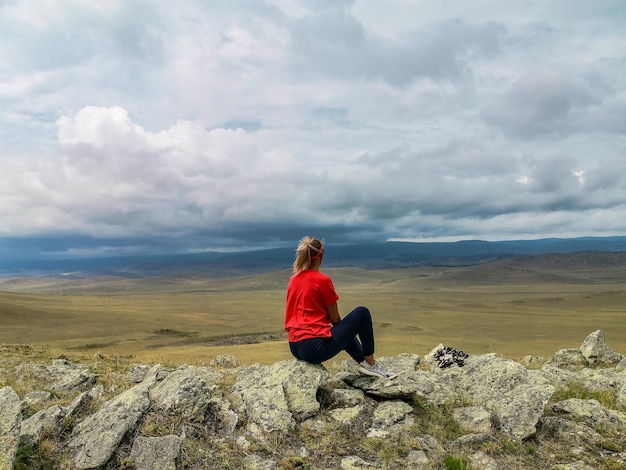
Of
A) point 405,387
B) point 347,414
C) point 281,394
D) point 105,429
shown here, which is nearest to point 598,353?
point 405,387

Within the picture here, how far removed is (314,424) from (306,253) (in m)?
2.44

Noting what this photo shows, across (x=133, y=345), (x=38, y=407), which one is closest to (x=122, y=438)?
(x=38, y=407)

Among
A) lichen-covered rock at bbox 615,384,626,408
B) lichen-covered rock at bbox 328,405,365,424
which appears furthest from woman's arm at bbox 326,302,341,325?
lichen-covered rock at bbox 615,384,626,408

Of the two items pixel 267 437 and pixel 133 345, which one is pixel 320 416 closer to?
pixel 267 437

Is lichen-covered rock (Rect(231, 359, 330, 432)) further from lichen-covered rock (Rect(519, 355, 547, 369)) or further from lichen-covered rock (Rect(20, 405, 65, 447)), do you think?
lichen-covered rock (Rect(519, 355, 547, 369))

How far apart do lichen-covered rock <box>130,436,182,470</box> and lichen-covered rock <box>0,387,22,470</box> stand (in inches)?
49.7

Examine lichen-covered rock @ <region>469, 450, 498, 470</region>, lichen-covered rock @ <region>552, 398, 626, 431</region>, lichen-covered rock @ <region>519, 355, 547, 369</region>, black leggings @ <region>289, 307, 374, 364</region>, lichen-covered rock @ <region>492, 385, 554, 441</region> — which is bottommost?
lichen-covered rock @ <region>519, 355, 547, 369</region>

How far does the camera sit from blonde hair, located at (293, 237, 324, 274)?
689 centimetres

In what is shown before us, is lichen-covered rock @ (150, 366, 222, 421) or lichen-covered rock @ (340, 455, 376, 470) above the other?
lichen-covered rock @ (150, 366, 222, 421)

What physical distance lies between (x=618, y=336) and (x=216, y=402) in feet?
165

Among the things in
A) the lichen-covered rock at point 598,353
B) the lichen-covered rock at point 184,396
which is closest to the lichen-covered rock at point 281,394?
the lichen-covered rock at point 184,396

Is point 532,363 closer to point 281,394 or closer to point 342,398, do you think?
point 342,398

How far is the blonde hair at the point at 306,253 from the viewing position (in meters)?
6.89

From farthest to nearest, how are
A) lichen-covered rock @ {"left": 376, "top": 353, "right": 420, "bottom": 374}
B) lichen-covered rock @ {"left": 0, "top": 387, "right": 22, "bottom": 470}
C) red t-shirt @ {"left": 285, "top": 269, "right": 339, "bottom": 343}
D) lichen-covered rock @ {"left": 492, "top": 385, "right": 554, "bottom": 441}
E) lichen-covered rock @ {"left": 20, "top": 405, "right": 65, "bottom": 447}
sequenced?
1. lichen-covered rock @ {"left": 376, "top": 353, "right": 420, "bottom": 374}
2. red t-shirt @ {"left": 285, "top": 269, "right": 339, "bottom": 343}
3. lichen-covered rock @ {"left": 492, "top": 385, "right": 554, "bottom": 441}
4. lichen-covered rock @ {"left": 20, "top": 405, "right": 65, "bottom": 447}
5. lichen-covered rock @ {"left": 0, "top": 387, "right": 22, "bottom": 470}
